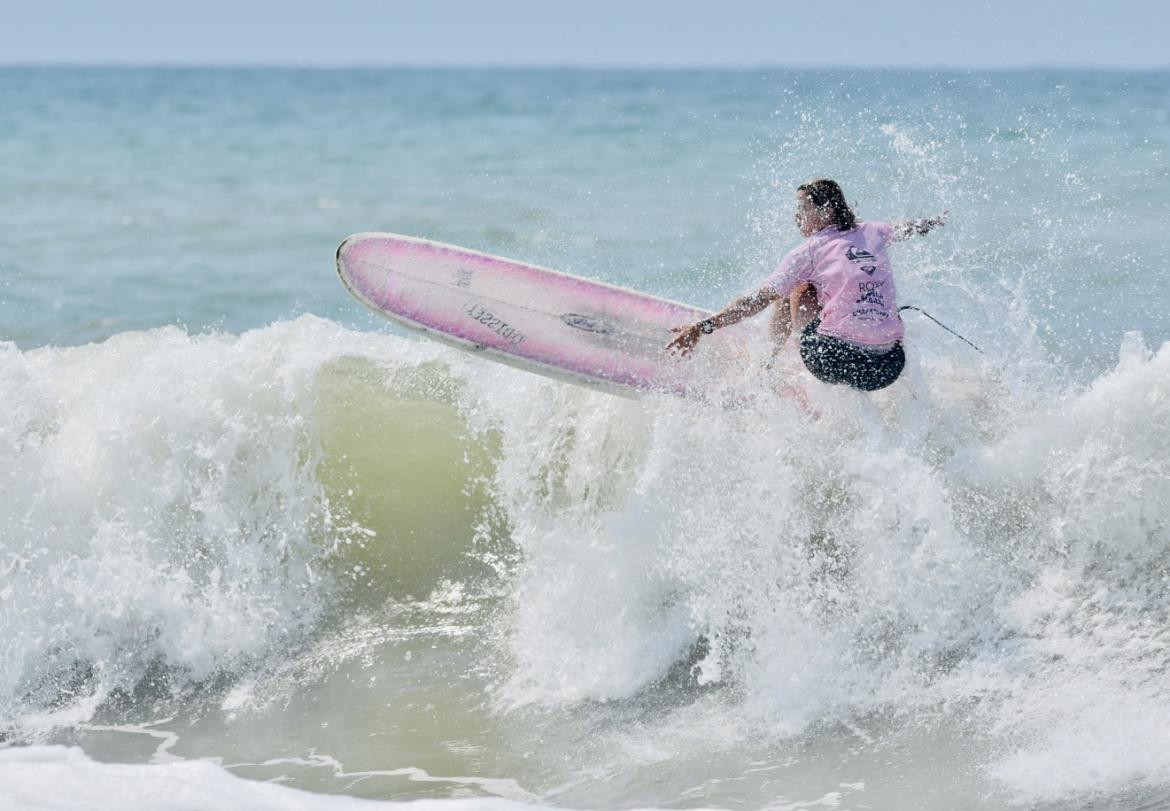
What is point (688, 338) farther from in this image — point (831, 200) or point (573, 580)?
point (573, 580)

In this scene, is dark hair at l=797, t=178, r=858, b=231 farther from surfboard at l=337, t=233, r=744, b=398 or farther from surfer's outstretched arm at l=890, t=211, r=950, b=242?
surfboard at l=337, t=233, r=744, b=398

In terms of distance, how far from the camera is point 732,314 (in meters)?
6.05

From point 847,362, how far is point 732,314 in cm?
57

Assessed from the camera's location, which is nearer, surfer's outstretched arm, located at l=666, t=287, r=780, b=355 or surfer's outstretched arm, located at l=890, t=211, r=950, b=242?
surfer's outstretched arm, located at l=666, t=287, r=780, b=355

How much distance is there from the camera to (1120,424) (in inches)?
243

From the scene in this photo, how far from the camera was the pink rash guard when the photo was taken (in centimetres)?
599

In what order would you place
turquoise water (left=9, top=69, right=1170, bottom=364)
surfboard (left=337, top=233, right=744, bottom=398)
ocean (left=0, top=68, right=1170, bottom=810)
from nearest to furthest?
ocean (left=0, top=68, right=1170, bottom=810)
surfboard (left=337, top=233, right=744, bottom=398)
turquoise water (left=9, top=69, right=1170, bottom=364)

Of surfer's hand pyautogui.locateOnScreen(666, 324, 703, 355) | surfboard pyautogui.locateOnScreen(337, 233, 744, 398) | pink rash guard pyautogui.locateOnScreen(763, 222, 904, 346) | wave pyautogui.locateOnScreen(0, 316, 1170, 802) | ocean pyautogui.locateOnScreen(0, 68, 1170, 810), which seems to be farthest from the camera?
surfboard pyautogui.locateOnScreen(337, 233, 744, 398)

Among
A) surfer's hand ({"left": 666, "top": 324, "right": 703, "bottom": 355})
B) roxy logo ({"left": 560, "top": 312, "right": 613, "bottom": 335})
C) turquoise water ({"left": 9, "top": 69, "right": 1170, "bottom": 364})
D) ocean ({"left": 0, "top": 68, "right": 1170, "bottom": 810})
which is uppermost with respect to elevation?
turquoise water ({"left": 9, "top": 69, "right": 1170, "bottom": 364})

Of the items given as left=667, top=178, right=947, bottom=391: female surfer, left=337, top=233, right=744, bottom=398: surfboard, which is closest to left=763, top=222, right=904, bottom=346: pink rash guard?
left=667, top=178, right=947, bottom=391: female surfer

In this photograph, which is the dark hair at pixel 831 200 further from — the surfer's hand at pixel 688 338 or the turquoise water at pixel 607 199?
the turquoise water at pixel 607 199

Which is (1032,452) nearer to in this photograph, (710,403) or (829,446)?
(829,446)

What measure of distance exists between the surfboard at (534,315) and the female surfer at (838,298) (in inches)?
20.0

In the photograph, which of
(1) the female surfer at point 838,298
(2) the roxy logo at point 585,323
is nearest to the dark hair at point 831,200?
(1) the female surfer at point 838,298
